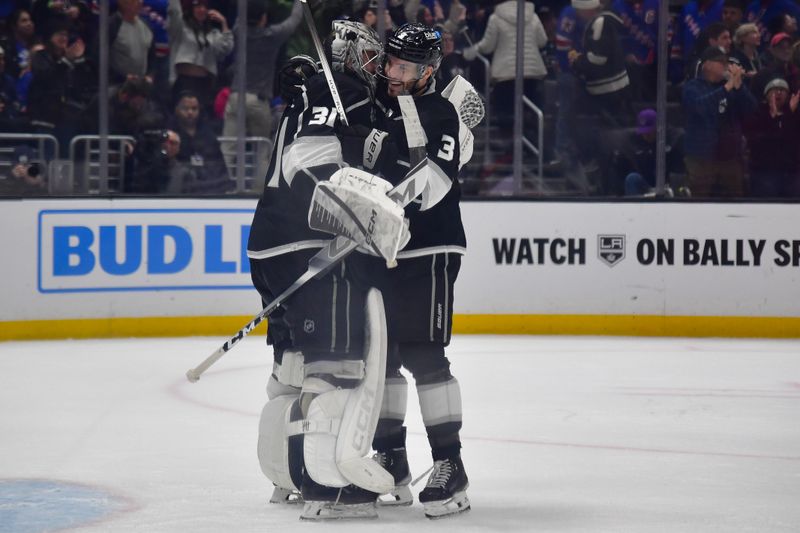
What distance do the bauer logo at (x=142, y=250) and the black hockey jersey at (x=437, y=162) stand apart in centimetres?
406

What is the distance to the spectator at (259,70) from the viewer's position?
7.83 m

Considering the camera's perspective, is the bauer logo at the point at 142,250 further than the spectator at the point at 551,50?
No

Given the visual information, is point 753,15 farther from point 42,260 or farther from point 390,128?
point 390,128

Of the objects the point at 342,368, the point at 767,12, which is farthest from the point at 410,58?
the point at 767,12

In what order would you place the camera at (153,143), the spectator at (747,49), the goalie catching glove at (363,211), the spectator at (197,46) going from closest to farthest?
1. the goalie catching glove at (363,211)
2. the camera at (153,143)
3. the spectator at (197,46)
4. the spectator at (747,49)

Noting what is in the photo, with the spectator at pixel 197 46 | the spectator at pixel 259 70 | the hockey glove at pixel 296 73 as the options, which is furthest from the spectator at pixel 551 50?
the hockey glove at pixel 296 73

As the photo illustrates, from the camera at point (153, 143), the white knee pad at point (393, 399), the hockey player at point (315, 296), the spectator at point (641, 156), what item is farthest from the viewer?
the spectator at point (641, 156)

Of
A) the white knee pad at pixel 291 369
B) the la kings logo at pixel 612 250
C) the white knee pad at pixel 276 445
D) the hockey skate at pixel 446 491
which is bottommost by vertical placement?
the hockey skate at pixel 446 491

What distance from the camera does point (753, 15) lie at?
26.3ft

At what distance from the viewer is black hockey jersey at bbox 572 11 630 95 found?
8.02 metres

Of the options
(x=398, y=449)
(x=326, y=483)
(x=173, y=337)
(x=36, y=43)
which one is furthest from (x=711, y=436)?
(x=36, y=43)

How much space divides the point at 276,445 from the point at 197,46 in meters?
4.70

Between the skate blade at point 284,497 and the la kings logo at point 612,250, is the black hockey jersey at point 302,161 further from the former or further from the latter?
the la kings logo at point 612,250

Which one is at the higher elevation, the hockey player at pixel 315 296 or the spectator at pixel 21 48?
the spectator at pixel 21 48
